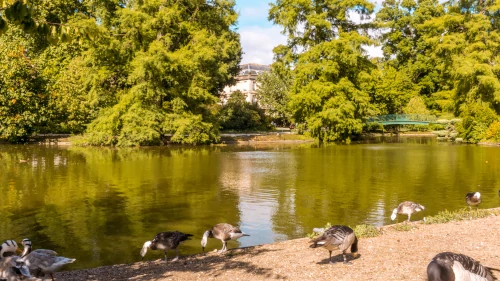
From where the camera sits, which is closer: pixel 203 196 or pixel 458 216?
pixel 458 216

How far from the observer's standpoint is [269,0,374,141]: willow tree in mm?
51531

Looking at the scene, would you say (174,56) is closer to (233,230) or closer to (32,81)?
(32,81)

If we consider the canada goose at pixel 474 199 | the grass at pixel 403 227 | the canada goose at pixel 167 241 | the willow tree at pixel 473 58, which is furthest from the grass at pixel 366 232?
the willow tree at pixel 473 58

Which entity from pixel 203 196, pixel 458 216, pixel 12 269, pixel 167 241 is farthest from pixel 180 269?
pixel 203 196

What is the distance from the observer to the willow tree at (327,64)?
51531 mm

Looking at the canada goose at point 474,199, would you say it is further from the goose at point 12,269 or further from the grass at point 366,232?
the goose at point 12,269

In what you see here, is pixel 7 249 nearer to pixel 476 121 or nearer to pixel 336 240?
pixel 336 240

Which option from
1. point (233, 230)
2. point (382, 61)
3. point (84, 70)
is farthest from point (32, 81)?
point (382, 61)

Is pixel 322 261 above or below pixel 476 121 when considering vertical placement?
below

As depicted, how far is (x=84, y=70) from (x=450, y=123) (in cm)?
4376

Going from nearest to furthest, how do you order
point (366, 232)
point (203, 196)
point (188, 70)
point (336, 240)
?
point (336, 240) → point (366, 232) → point (203, 196) → point (188, 70)

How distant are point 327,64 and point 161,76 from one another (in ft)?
61.7

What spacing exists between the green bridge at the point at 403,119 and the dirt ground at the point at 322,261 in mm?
52634

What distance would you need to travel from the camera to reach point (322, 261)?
9297 mm
